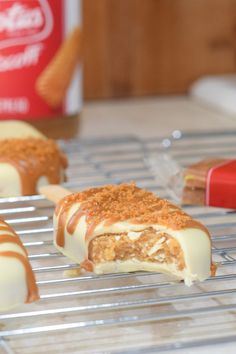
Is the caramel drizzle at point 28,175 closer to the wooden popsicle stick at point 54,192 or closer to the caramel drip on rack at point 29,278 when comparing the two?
the wooden popsicle stick at point 54,192

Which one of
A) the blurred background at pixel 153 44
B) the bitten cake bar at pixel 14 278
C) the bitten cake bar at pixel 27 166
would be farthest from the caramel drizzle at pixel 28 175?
the blurred background at pixel 153 44

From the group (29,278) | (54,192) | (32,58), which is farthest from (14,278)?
(32,58)

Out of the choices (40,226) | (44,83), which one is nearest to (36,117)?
(44,83)

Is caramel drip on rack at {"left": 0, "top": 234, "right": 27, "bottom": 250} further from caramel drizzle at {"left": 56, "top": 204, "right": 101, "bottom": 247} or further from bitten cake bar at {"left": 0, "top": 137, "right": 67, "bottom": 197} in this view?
bitten cake bar at {"left": 0, "top": 137, "right": 67, "bottom": 197}

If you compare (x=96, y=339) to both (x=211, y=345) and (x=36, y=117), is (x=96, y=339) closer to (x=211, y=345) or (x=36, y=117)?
(x=211, y=345)

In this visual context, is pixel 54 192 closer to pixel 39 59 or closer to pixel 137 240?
pixel 137 240
